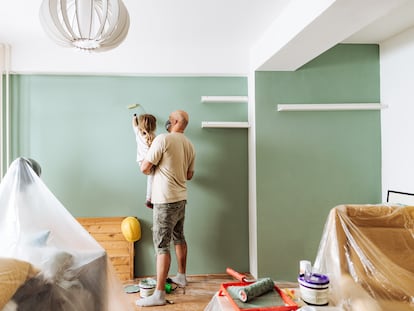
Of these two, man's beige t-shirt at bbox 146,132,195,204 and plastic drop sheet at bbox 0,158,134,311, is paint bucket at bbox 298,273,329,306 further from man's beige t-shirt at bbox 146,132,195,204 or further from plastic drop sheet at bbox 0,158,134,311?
man's beige t-shirt at bbox 146,132,195,204

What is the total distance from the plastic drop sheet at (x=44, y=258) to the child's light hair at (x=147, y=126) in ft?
4.90

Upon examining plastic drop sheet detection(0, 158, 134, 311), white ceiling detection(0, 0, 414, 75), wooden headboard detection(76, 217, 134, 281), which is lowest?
wooden headboard detection(76, 217, 134, 281)

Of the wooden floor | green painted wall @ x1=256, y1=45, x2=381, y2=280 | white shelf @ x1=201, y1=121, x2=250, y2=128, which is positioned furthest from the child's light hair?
the wooden floor

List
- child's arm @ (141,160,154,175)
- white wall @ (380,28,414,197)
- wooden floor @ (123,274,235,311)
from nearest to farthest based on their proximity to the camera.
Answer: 1. wooden floor @ (123,274,235,311)
2. child's arm @ (141,160,154,175)
3. white wall @ (380,28,414,197)

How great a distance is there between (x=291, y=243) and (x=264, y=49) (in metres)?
1.90

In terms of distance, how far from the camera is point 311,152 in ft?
10.4

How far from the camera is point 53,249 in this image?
1.43 meters

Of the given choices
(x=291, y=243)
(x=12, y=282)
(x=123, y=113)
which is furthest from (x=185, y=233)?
(x=12, y=282)

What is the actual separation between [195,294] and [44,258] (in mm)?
1771

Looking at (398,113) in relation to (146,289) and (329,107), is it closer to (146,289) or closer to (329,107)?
(329,107)

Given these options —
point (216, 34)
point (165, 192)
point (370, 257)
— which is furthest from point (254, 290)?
point (216, 34)

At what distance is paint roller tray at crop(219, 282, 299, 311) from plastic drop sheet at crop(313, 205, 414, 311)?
27 centimetres

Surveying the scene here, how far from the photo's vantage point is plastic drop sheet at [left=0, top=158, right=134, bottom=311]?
47.3 inches

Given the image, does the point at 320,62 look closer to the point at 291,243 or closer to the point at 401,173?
the point at 401,173
